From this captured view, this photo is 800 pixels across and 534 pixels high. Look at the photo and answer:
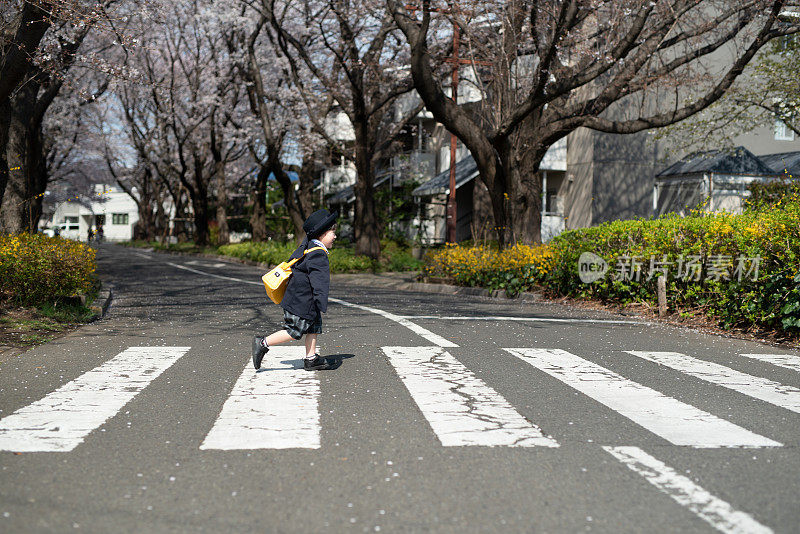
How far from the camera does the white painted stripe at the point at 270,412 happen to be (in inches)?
187

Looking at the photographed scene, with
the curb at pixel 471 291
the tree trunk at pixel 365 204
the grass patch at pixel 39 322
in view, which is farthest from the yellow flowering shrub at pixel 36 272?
the tree trunk at pixel 365 204

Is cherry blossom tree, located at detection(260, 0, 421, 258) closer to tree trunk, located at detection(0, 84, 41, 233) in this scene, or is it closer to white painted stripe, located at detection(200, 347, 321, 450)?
tree trunk, located at detection(0, 84, 41, 233)

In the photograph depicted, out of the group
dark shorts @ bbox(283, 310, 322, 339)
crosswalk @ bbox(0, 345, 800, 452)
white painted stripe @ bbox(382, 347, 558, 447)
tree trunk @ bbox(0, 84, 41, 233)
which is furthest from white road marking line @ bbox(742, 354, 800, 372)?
tree trunk @ bbox(0, 84, 41, 233)

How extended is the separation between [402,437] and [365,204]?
21317 millimetres

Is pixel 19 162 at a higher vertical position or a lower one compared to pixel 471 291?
higher

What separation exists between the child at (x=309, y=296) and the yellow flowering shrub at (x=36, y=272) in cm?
590

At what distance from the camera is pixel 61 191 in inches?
2152

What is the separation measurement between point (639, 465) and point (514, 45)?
14.6m

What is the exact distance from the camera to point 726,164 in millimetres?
26016

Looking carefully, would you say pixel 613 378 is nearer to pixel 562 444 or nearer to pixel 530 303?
pixel 562 444

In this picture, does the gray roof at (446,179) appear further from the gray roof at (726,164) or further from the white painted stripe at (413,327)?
the white painted stripe at (413,327)

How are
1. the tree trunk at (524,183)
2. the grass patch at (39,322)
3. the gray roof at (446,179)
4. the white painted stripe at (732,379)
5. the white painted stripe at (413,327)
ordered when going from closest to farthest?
1. the white painted stripe at (732,379)
2. the white painted stripe at (413,327)
3. the grass patch at (39,322)
4. the tree trunk at (524,183)
5. the gray roof at (446,179)

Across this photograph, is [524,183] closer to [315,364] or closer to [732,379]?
[732,379]

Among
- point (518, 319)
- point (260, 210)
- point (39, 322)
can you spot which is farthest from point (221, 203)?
point (518, 319)
